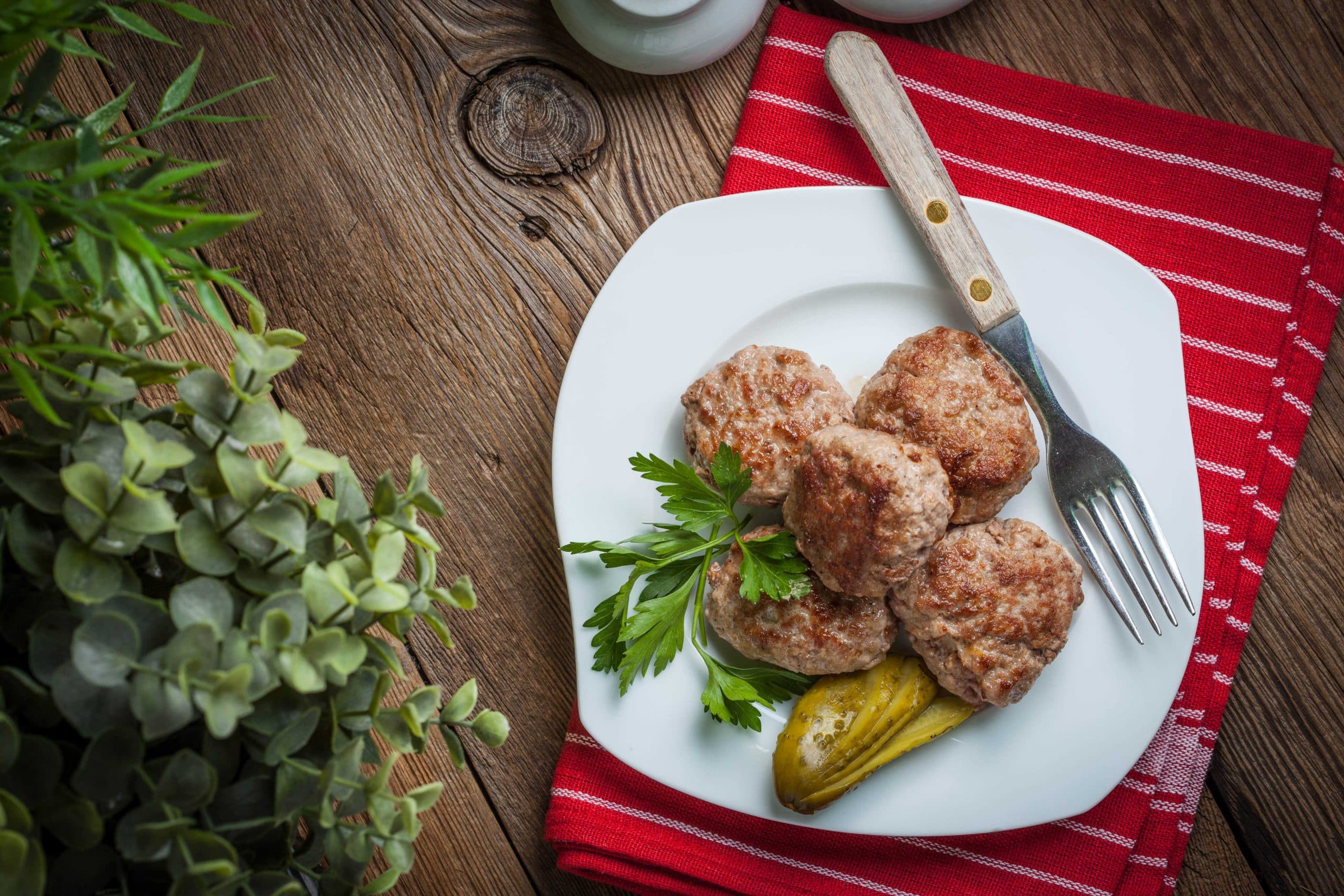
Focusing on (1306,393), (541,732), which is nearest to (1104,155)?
(1306,393)

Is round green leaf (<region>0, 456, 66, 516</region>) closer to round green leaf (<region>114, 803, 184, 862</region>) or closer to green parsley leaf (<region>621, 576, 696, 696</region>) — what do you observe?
round green leaf (<region>114, 803, 184, 862</region>)

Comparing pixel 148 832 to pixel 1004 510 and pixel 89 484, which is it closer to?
pixel 89 484

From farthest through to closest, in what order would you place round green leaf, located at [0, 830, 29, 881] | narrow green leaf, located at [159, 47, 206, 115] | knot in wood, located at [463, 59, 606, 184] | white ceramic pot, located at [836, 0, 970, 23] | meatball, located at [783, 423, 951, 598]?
knot in wood, located at [463, 59, 606, 184] → white ceramic pot, located at [836, 0, 970, 23] → meatball, located at [783, 423, 951, 598] → narrow green leaf, located at [159, 47, 206, 115] → round green leaf, located at [0, 830, 29, 881]

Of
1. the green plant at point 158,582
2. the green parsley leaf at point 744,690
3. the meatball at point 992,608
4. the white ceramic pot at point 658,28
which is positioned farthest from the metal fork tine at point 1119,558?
the green plant at point 158,582

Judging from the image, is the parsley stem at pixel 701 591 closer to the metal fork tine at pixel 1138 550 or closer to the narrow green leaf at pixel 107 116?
the metal fork tine at pixel 1138 550

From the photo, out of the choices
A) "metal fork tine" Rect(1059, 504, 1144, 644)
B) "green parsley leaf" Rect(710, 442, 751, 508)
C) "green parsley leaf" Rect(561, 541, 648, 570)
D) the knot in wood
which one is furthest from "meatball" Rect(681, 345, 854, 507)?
the knot in wood

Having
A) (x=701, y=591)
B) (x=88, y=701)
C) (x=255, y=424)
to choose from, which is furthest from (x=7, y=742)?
(x=701, y=591)
